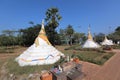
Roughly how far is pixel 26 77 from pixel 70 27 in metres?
52.2

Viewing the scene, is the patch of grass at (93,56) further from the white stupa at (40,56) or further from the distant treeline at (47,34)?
the distant treeline at (47,34)

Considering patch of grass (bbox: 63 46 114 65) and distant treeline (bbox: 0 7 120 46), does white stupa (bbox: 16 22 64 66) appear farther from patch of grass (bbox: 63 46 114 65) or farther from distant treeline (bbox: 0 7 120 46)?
distant treeline (bbox: 0 7 120 46)

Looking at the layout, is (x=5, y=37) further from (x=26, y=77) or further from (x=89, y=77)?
(x=89, y=77)

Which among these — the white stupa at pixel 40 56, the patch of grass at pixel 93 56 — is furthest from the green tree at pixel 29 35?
the white stupa at pixel 40 56

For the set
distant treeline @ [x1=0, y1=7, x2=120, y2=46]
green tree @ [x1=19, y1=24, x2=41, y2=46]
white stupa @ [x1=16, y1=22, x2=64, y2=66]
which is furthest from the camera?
green tree @ [x1=19, y1=24, x2=41, y2=46]

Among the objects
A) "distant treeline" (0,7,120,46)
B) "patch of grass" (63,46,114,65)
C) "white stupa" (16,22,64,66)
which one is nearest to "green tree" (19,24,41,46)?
"distant treeline" (0,7,120,46)

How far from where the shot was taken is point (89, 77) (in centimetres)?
914

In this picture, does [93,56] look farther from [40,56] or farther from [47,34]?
[47,34]

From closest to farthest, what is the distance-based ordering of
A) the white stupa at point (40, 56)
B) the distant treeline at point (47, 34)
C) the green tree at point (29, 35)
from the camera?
the white stupa at point (40, 56)
the distant treeline at point (47, 34)
the green tree at point (29, 35)

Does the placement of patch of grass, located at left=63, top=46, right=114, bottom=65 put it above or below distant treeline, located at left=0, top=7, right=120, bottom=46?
below

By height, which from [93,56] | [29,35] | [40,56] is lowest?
[93,56]

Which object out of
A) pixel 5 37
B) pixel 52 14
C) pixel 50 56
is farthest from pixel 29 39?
pixel 50 56

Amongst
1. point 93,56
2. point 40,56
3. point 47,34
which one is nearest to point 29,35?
point 47,34

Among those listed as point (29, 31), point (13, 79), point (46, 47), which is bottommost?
point (13, 79)
